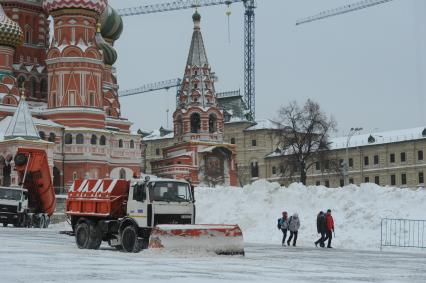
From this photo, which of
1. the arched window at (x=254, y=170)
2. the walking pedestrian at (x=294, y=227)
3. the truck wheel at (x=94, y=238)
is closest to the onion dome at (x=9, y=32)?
the arched window at (x=254, y=170)

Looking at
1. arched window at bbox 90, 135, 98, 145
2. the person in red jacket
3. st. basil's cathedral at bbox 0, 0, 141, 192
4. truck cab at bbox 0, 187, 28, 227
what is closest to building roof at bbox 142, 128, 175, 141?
st. basil's cathedral at bbox 0, 0, 141, 192

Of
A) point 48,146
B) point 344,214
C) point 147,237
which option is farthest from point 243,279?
point 48,146

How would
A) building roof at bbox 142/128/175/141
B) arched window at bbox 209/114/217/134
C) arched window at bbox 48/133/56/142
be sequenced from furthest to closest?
building roof at bbox 142/128/175/141
arched window at bbox 209/114/217/134
arched window at bbox 48/133/56/142

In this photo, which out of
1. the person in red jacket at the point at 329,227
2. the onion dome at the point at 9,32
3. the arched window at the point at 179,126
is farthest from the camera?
the arched window at the point at 179,126

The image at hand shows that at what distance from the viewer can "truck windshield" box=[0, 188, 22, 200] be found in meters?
36.3

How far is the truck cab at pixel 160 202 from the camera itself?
1958cm

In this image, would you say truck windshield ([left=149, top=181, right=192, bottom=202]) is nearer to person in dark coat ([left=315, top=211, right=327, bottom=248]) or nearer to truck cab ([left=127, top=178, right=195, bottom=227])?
truck cab ([left=127, top=178, right=195, bottom=227])

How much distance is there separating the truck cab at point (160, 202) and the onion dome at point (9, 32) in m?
42.9

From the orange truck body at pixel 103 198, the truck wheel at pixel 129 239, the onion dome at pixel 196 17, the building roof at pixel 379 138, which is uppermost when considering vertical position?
the onion dome at pixel 196 17

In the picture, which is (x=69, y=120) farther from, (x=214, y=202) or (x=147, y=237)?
(x=147, y=237)

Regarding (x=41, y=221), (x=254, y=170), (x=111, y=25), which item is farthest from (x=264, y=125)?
(x=41, y=221)

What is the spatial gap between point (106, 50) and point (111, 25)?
4395mm

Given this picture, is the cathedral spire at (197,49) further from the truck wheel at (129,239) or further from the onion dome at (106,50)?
the truck wheel at (129,239)

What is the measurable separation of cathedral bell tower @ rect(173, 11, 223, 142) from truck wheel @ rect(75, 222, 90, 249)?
170 feet
